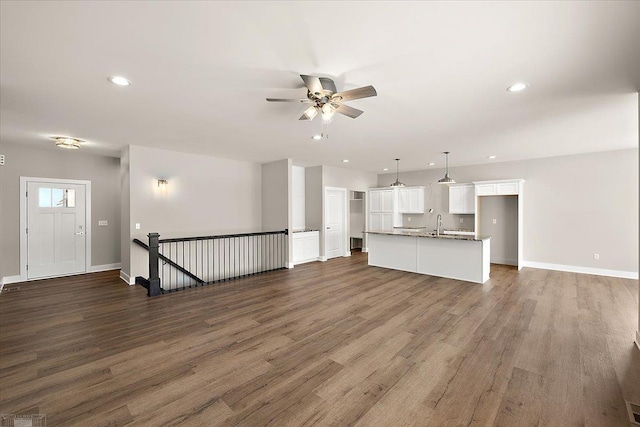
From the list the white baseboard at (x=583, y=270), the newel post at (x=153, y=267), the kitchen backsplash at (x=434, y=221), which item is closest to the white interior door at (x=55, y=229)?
the newel post at (x=153, y=267)

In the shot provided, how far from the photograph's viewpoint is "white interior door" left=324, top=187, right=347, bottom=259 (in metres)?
8.16

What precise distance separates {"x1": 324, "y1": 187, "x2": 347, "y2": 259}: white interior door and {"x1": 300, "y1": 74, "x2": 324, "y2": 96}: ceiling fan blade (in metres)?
5.44

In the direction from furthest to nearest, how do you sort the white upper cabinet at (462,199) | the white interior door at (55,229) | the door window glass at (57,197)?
the white upper cabinet at (462,199) → the door window glass at (57,197) → the white interior door at (55,229)

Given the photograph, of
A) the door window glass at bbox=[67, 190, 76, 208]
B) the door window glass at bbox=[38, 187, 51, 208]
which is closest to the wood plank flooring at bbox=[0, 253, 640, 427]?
the door window glass at bbox=[38, 187, 51, 208]

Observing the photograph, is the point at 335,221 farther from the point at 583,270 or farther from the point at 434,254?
the point at 583,270

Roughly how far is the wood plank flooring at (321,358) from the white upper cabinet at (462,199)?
3.27 metres

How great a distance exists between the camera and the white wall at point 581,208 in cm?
587

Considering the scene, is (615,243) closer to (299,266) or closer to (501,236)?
(501,236)

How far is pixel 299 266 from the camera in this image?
7184 mm

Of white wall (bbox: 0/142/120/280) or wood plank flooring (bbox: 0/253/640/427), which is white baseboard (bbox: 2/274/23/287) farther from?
wood plank flooring (bbox: 0/253/640/427)

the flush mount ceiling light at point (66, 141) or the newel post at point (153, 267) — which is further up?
the flush mount ceiling light at point (66, 141)

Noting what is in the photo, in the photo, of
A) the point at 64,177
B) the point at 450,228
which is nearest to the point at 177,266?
the point at 64,177

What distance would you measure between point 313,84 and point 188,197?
15.9 feet

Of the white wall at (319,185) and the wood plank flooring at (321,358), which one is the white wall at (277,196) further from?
the wood plank flooring at (321,358)
